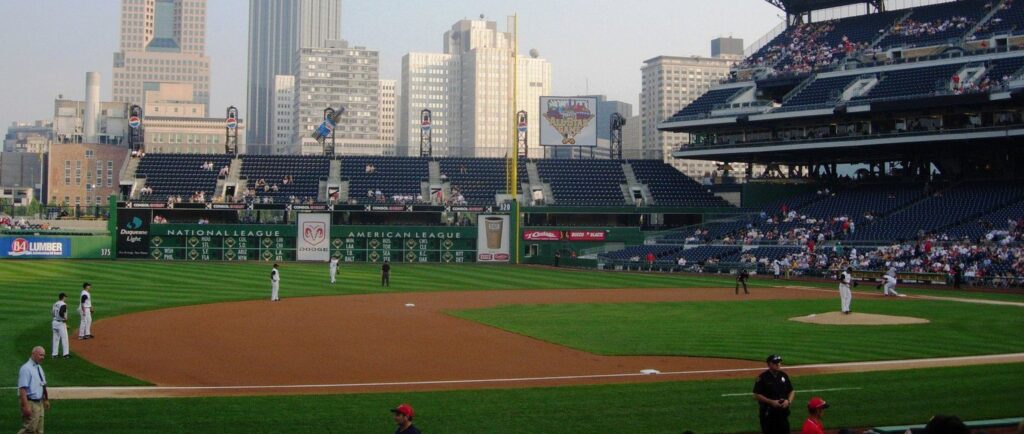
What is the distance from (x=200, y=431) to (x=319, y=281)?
A: 3465 cm

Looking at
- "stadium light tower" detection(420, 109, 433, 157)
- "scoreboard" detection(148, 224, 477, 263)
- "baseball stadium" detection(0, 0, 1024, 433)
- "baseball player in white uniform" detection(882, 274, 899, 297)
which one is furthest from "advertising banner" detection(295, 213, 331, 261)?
"baseball player in white uniform" detection(882, 274, 899, 297)

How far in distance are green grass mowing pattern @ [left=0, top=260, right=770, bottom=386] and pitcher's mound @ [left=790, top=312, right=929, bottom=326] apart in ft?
57.2

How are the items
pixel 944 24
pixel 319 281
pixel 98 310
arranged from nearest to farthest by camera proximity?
Answer: pixel 98 310
pixel 319 281
pixel 944 24

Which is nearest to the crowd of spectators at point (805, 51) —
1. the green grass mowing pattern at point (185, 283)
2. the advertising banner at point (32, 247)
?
the green grass mowing pattern at point (185, 283)

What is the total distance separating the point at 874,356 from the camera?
22312 mm

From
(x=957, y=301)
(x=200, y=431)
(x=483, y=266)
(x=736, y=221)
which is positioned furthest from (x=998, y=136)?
(x=200, y=431)

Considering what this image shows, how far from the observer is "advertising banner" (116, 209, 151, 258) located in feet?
217

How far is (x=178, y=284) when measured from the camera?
4450 centimetres

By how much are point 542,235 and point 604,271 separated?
1017cm

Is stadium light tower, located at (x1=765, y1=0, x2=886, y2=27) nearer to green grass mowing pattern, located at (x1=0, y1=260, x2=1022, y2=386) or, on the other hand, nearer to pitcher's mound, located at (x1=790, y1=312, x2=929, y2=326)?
green grass mowing pattern, located at (x1=0, y1=260, x2=1022, y2=386)

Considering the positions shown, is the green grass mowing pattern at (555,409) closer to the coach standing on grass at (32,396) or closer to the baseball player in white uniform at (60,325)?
the coach standing on grass at (32,396)

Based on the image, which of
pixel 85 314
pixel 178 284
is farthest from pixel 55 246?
pixel 85 314

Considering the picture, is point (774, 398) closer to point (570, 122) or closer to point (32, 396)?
point (32, 396)

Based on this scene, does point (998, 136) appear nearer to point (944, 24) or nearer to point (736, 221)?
point (944, 24)
